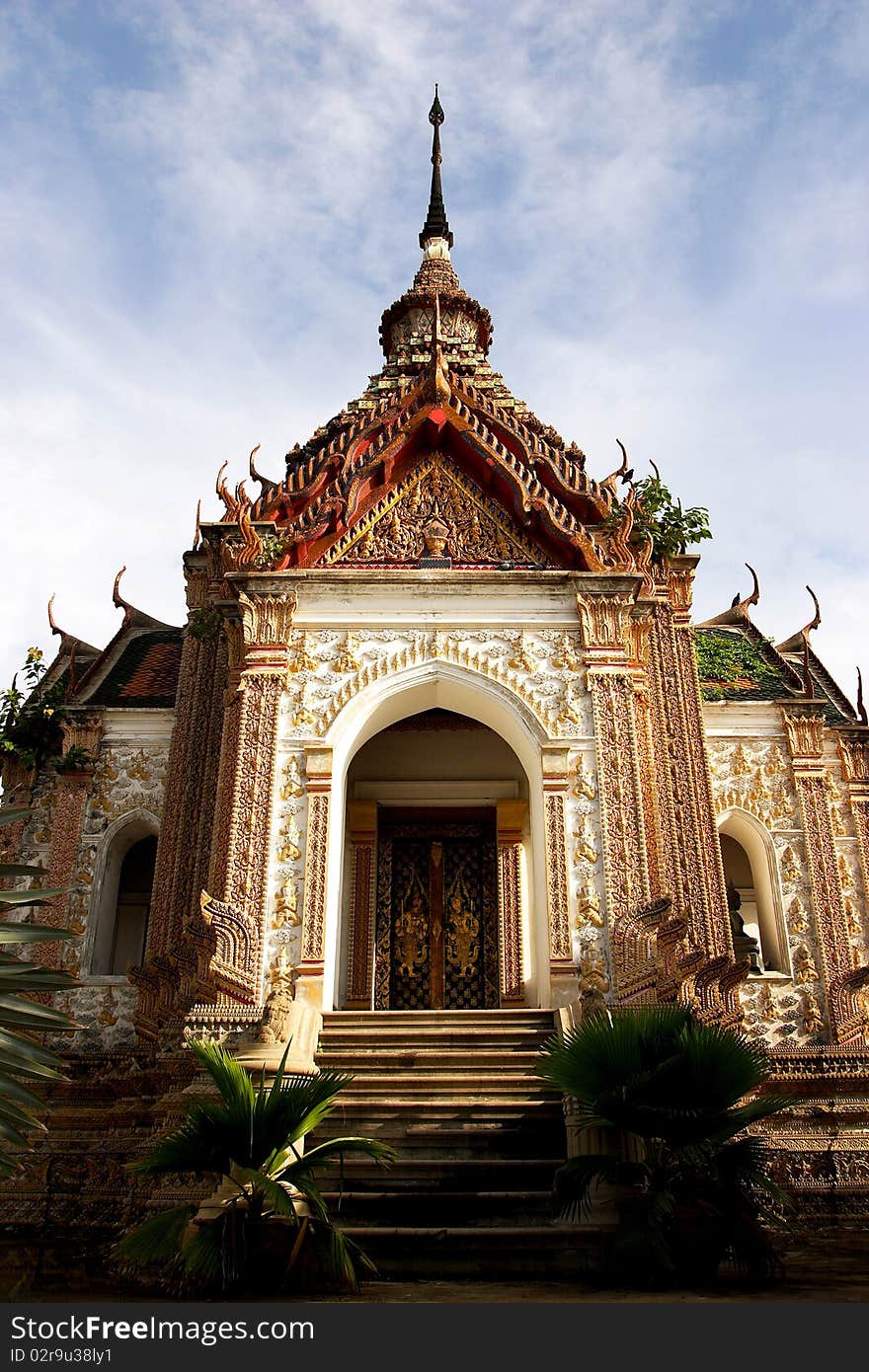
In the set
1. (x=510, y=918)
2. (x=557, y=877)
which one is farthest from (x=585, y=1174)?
(x=510, y=918)

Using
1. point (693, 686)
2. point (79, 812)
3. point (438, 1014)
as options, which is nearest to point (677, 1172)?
point (438, 1014)

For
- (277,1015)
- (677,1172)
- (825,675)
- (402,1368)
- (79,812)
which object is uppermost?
(825,675)

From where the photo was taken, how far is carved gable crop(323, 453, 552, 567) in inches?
478

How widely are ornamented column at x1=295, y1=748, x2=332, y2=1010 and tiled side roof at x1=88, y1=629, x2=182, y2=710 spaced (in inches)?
128

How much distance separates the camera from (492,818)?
14.0 meters

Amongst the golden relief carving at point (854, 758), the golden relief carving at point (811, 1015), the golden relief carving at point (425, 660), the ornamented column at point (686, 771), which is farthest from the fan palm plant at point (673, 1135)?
the golden relief carving at point (854, 758)

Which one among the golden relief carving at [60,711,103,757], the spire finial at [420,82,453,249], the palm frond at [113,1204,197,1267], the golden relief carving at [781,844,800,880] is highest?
the spire finial at [420,82,453,249]

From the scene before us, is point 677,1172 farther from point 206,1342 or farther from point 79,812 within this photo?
point 79,812

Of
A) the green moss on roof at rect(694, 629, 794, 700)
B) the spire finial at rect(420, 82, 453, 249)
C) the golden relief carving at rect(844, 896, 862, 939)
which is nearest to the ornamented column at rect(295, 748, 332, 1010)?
the green moss on roof at rect(694, 629, 794, 700)

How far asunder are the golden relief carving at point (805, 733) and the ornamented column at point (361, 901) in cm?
501

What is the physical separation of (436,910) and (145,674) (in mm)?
4671

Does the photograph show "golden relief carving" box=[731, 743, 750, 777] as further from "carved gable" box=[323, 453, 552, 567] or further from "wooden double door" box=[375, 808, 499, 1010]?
"carved gable" box=[323, 453, 552, 567]

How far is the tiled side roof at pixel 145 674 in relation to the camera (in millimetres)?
13570

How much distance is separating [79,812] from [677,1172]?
334 inches
